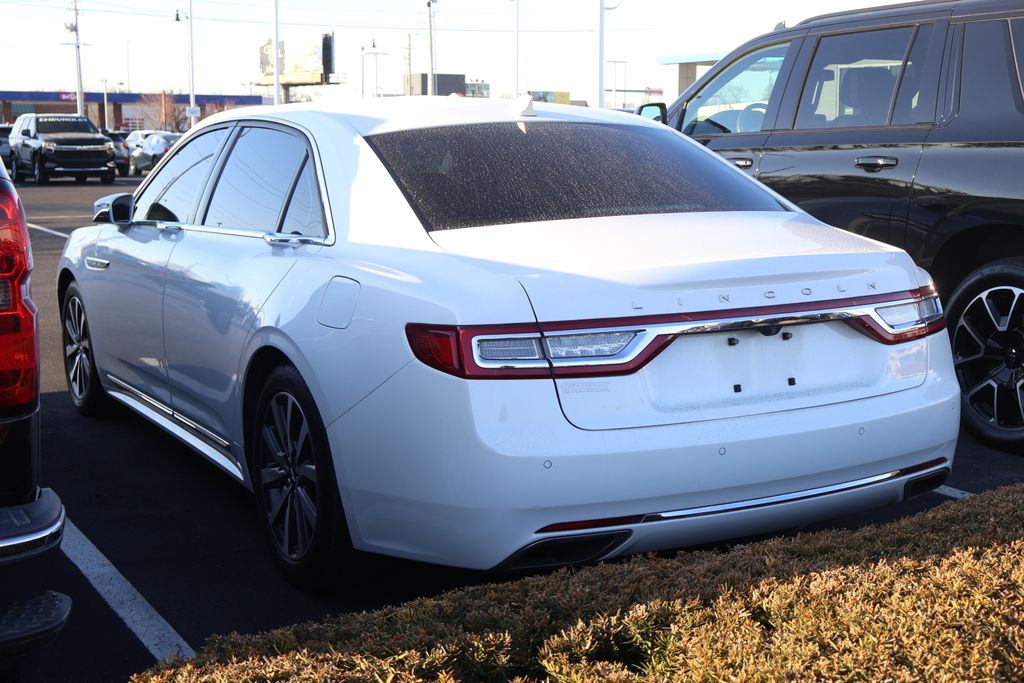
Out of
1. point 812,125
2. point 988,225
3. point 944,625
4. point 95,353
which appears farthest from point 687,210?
point 95,353

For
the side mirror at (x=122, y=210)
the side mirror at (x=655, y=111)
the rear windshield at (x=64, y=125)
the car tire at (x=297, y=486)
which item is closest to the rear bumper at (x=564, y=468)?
the car tire at (x=297, y=486)

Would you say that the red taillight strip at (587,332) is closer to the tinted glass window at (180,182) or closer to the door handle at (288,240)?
the door handle at (288,240)

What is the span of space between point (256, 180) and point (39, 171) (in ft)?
117

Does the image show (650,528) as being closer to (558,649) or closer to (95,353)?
(558,649)

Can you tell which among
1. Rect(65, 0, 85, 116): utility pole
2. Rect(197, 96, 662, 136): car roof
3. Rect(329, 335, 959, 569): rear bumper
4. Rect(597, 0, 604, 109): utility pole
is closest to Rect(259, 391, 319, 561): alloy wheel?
Rect(329, 335, 959, 569): rear bumper

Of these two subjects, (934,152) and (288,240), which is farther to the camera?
(934,152)

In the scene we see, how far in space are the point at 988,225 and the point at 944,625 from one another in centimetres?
327

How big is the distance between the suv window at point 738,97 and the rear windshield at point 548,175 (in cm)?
276

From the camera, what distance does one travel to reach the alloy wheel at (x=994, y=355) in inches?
228

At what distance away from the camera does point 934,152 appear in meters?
6.04

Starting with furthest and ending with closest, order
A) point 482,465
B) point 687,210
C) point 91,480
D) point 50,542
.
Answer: point 91,480
point 687,210
point 482,465
point 50,542

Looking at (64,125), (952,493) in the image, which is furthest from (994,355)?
(64,125)

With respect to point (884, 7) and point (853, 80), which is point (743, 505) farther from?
point (884, 7)

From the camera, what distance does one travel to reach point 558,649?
298 centimetres
